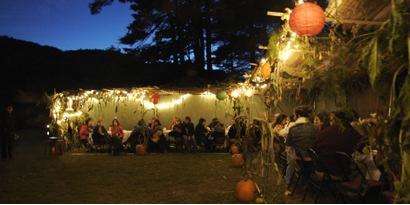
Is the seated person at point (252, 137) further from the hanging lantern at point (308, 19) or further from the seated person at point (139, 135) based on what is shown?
the seated person at point (139, 135)

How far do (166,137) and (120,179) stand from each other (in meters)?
6.08

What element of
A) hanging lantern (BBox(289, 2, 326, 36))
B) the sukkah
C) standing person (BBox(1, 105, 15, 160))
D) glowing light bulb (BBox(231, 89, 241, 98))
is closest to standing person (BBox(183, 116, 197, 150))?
glowing light bulb (BBox(231, 89, 241, 98))

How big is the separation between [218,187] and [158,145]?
7163 mm

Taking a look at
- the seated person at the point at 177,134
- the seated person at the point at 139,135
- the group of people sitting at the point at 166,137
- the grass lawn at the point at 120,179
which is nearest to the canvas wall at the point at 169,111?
the group of people sitting at the point at 166,137

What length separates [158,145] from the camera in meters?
16.0

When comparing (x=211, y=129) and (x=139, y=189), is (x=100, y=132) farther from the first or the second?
(x=139, y=189)

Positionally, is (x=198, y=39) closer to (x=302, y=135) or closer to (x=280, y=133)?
(x=280, y=133)

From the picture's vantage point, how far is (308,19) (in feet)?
17.4

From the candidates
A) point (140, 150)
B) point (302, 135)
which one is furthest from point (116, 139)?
point (302, 135)

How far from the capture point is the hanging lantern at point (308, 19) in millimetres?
5309

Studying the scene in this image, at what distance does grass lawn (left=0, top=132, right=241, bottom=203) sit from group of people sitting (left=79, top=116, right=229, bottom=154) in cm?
116

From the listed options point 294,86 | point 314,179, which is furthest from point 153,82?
point 314,179

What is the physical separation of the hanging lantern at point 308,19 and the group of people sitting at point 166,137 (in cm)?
1043

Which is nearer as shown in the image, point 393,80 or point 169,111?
point 393,80
